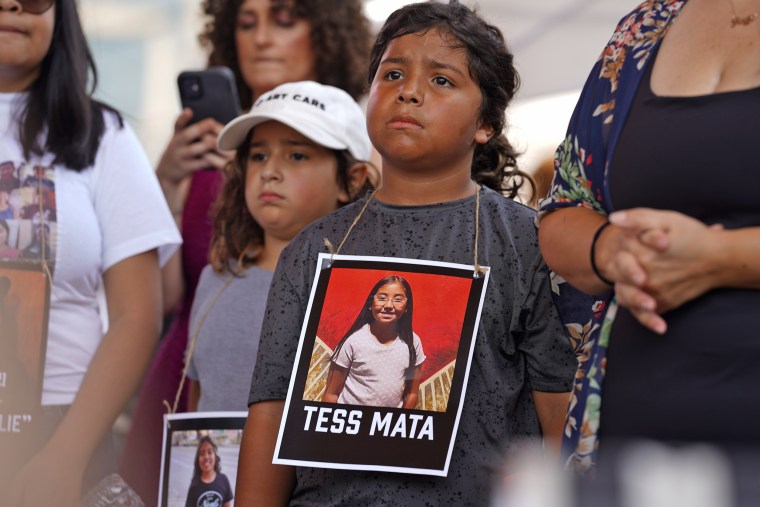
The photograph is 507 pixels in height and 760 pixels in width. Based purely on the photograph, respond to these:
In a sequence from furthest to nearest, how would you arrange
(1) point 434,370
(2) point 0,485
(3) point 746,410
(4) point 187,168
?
(4) point 187,168
(2) point 0,485
(1) point 434,370
(3) point 746,410

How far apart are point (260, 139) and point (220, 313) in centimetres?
43

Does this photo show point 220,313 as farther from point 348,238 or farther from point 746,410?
point 746,410

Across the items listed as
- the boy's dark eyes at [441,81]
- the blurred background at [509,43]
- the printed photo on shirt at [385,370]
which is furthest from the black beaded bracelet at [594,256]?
the blurred background at [509,43]

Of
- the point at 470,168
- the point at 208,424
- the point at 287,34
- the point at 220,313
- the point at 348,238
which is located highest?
the point at 287,34

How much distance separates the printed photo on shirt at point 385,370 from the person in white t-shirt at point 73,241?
783mm

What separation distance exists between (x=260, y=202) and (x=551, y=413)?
1052mm

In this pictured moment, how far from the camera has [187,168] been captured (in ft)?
10.3

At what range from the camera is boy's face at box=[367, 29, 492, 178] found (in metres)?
2.04

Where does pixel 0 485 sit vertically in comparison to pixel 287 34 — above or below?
below

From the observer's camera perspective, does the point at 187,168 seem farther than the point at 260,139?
Yes

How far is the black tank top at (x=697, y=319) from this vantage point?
142cm

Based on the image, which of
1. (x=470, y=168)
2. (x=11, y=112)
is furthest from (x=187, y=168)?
(x=470, y=168)

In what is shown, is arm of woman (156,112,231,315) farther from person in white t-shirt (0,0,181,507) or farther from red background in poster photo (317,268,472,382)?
red background in poster photo (317,268,472,382)

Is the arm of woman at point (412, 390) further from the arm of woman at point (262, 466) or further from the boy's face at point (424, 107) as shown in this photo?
the boy's face at point (424, 107)
